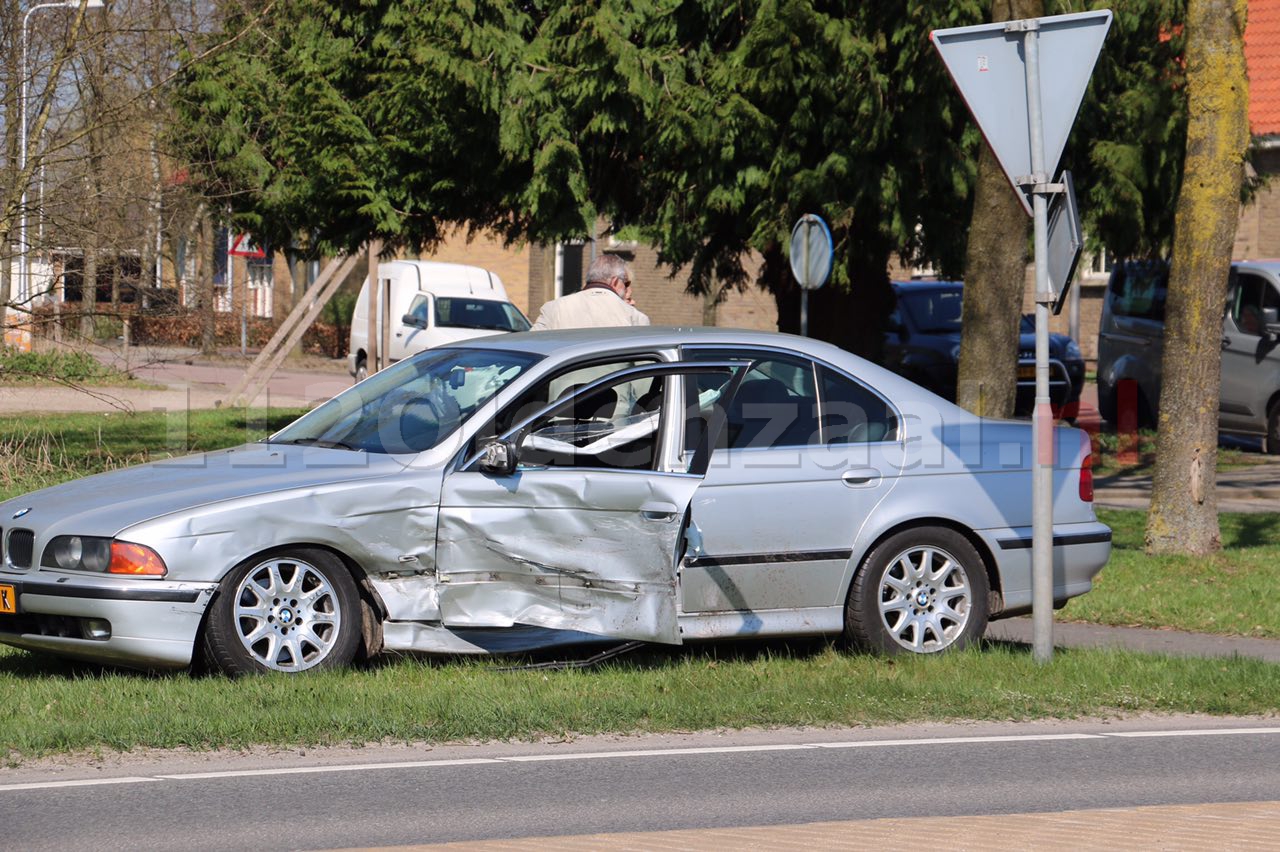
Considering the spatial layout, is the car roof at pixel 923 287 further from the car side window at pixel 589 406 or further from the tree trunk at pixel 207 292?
the car side window at pixel 589 406

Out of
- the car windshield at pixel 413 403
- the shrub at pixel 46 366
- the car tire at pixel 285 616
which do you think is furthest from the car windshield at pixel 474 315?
the car tire at pixel 285 616

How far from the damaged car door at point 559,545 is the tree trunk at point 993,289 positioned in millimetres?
5914

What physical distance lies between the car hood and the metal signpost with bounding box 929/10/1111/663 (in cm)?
303

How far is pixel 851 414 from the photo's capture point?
8586 mm

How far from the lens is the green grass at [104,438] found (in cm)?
1551

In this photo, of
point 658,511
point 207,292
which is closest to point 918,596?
point 658,511

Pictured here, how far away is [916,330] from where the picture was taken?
23266mm

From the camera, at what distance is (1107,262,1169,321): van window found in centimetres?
2144

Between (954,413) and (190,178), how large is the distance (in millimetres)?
9529

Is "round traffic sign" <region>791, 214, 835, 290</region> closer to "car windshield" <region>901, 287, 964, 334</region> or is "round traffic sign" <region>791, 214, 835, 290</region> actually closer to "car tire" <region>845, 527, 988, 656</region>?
"car windshield" <region>901, 287, 964, 334</region>

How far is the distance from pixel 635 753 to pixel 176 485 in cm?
246

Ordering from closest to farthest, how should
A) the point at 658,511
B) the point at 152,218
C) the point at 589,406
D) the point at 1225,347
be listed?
the point at 658,511 < the point at 589,406 < the point at 152,218 < the point at 1225,347

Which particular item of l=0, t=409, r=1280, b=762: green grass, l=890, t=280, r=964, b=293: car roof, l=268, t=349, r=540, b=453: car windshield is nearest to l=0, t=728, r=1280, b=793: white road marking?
l=0, t=409, r=1280, b=762: green grass

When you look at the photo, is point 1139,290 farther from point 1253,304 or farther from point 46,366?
point 46,366
